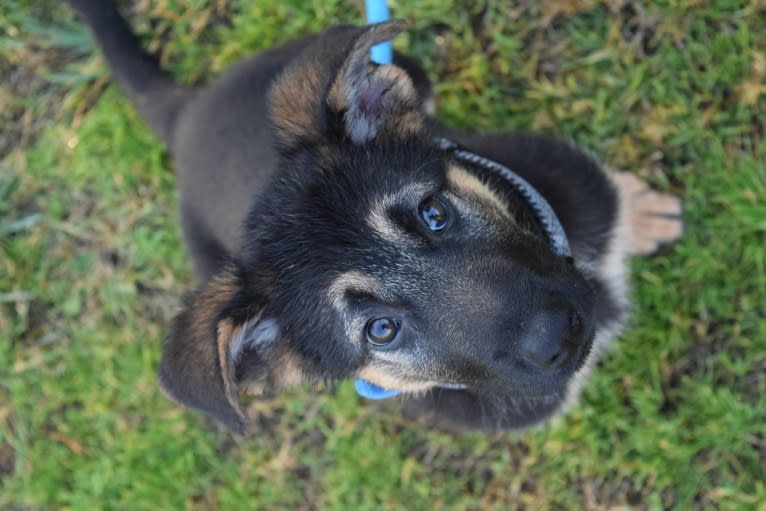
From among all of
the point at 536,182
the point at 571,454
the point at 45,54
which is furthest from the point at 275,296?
the point at 45,54

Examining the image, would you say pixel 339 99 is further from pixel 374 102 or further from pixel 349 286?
pixel 349 286

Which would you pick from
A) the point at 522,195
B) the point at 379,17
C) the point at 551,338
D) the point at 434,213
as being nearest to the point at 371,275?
the point at 434,213

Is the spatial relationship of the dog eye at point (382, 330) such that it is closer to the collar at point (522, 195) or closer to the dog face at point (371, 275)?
the dog face at point (371, 275)

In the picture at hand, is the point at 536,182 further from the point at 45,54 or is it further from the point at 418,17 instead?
the point at 45,54

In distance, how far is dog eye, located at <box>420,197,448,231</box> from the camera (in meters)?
2.39

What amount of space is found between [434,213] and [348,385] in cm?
166

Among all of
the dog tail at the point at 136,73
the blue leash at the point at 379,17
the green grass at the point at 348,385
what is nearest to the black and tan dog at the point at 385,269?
the blue leash at the point at 379,17

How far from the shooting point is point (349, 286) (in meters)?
2.34

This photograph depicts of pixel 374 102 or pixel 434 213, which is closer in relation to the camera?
pixel 434 213

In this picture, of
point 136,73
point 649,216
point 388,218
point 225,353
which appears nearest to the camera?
point 225,353

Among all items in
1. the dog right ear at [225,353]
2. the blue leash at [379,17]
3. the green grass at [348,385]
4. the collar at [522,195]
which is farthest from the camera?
the green grass at [348,385]

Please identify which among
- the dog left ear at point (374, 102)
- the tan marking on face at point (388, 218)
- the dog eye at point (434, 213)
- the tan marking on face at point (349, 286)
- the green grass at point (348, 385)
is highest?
the dog left ear at point (374, 102)

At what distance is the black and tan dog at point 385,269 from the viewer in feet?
7.22

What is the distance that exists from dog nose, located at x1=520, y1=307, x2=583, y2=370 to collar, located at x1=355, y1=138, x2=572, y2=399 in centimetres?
57
